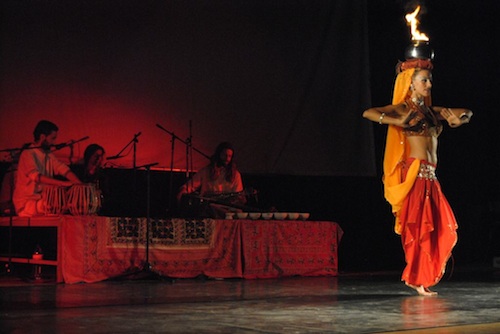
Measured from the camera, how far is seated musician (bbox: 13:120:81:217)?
736cm

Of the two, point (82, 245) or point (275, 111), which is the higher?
point (275, 111)

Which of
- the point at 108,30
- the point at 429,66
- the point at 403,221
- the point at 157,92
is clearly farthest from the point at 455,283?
the point at 108,30

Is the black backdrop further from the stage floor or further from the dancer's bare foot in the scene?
the dancer's bare foot

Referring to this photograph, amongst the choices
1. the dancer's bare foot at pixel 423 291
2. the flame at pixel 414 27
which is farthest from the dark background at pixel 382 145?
the dancer's bare foot at pixel 423 291

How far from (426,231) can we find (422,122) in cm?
74

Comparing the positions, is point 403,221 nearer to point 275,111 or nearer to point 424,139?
point 424,139

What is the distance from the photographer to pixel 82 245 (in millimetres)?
6883

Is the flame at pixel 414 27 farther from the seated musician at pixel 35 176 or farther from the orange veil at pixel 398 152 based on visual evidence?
the seated musician at pixel 35 176

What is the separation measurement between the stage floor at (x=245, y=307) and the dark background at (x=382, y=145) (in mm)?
2354

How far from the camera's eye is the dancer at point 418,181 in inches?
233

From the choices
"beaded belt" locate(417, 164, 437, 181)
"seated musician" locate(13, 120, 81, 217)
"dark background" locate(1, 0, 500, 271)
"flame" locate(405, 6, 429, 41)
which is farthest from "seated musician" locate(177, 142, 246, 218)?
"beaded belt" locate(417, 164, 437, 181)

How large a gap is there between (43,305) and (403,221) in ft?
8.21

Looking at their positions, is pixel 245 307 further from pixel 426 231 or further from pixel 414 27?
pixel 414 27

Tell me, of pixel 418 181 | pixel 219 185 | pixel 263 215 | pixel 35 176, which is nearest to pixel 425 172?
pixel 418 181
